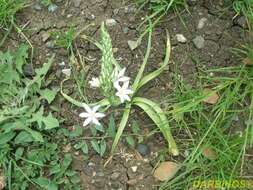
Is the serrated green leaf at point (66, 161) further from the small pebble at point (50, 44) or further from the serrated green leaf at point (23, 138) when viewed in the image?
the small pebble at point (50, 44)

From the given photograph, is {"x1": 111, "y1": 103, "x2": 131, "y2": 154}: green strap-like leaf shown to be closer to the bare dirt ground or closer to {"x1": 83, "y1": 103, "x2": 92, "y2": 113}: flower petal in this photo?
the bare dirt ground

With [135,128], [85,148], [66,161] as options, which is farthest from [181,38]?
[66,161]

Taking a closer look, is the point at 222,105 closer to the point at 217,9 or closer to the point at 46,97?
the point at 217,9

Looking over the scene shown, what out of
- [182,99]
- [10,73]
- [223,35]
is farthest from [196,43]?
[10,73]

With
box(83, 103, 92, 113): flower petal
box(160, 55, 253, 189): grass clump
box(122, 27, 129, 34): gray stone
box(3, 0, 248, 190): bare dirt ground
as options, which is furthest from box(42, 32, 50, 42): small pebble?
box(160, 55, 253, 189): grass clump

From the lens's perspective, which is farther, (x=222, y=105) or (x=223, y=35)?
(x=223, y=35)

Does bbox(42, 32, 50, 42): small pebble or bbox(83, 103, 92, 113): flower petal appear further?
bbox(42, 32, 50, 42): small pebble
